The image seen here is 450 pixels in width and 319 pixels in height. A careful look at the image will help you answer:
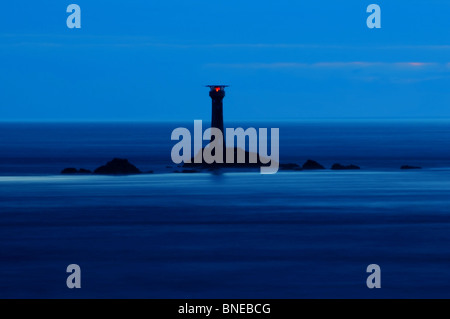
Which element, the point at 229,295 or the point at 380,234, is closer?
the point at 229,295

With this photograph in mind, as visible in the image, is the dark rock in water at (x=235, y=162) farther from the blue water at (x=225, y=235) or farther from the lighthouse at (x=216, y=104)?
the lighthouse at (x=216, y=104)

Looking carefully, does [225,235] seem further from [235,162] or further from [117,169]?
[235,162]

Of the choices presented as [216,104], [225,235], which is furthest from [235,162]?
[225,235]

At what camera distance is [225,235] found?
1158 inches

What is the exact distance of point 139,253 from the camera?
2534 centimetres

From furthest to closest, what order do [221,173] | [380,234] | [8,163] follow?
[8,163] → [221,173] → [380,234]

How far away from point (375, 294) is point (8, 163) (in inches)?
1952

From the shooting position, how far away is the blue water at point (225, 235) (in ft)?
68.3

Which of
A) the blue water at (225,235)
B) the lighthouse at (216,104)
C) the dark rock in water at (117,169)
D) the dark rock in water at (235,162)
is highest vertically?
the lighthouse at (216,104)

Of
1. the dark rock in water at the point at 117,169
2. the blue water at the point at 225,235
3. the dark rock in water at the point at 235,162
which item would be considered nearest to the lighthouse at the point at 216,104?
the blue water at the point at 225,235

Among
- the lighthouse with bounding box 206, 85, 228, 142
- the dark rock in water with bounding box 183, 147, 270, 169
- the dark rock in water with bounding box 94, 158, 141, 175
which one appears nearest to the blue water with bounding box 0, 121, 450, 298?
the dark rock in water with bounding box 94, 158, 141, 175

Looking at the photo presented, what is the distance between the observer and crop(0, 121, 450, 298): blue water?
20828 millimetres
